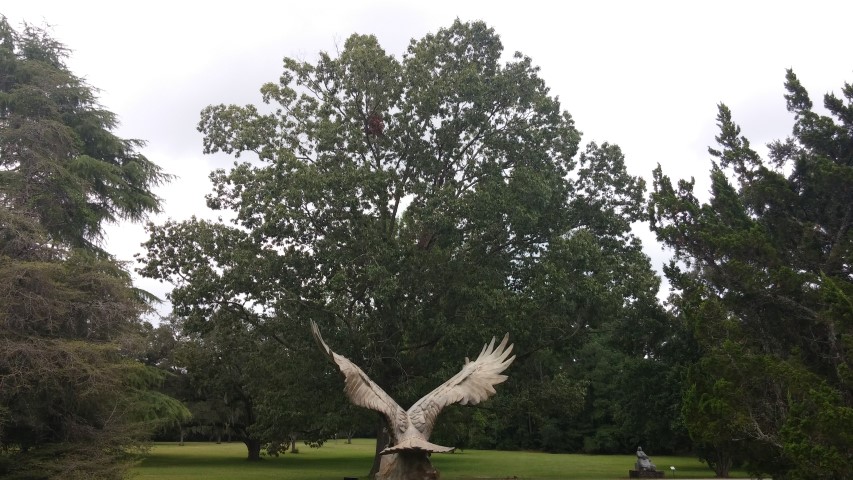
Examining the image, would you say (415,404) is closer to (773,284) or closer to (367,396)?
(367,396)

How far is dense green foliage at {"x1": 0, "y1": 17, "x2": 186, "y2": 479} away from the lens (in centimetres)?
1479

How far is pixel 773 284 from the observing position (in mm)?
15008

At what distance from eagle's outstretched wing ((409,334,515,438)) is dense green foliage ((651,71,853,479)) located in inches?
219

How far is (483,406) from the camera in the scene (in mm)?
20453

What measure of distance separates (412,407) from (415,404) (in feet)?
0.26

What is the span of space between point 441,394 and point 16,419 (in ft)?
35.3

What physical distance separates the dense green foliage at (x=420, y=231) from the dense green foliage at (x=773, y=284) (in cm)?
356

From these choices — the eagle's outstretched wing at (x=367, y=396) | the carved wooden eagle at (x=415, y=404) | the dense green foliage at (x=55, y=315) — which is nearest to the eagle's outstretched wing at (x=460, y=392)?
the carved wooden eagle at (x=415, y=404)

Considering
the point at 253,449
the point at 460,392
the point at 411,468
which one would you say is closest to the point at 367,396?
the point at 411,468

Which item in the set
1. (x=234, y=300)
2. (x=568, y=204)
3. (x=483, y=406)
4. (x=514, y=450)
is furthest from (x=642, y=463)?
(x=514, y=450)

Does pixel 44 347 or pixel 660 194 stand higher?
pixel 660 194

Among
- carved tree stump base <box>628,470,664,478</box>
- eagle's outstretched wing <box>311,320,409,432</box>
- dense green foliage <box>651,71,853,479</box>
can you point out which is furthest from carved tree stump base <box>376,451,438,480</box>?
carved tree stump base <box>628,470,664,478</box>

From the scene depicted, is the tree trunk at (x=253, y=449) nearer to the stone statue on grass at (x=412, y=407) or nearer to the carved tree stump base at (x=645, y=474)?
the carved tree stump base at (x=645, y=474)

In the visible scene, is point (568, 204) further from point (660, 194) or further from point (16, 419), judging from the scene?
point (16, 419)
